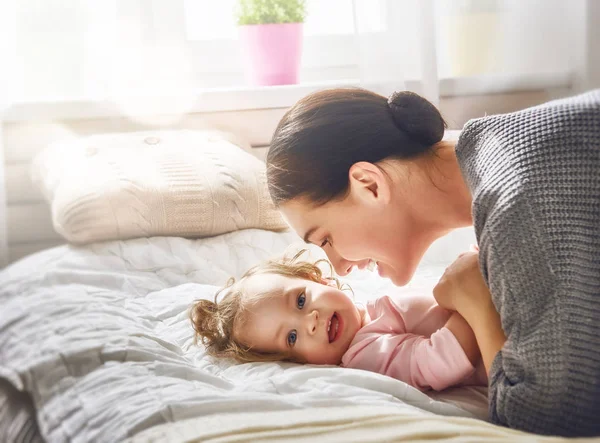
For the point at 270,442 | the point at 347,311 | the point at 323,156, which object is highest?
the point at 323,156

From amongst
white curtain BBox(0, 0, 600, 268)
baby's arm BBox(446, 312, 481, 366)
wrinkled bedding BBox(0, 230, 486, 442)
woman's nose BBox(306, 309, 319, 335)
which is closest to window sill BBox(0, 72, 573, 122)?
white curtain BBox(0, 0, 600, 268)

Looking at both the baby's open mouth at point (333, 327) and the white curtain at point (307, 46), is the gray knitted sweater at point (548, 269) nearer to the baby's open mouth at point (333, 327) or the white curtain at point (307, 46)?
the baby's open mouth at point (333, 327)

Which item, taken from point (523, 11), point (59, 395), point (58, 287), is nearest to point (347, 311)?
point (59, 395)

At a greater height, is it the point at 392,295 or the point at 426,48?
the point at 426,48

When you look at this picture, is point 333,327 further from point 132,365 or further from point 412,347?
point 132,365

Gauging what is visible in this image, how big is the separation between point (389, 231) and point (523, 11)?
172 cm

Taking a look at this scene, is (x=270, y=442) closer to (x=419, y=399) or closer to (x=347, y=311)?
(x=419, y=399)

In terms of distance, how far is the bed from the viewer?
835 mm

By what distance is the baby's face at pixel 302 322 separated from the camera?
130cm

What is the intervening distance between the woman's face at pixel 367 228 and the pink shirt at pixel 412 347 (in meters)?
0.08

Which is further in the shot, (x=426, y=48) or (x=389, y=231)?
(x=426, y=48)

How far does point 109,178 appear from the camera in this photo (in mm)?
2047

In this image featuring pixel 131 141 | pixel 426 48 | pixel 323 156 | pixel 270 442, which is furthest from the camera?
pixel 426 48

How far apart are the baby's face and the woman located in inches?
6.0
